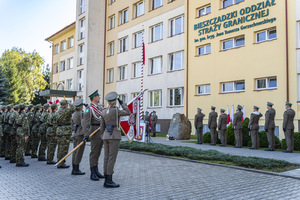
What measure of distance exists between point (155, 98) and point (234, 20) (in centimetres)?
984

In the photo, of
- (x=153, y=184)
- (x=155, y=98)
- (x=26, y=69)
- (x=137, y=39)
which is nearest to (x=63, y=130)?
(x=153, y=184)

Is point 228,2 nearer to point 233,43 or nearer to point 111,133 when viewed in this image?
point 233,43

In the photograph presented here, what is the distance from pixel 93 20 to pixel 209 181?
30401 millimetres

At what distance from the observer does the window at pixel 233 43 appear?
2031 centimetres

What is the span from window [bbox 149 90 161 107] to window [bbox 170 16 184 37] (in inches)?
202

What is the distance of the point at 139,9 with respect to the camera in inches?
1192

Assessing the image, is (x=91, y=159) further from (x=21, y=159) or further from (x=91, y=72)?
(x=91, y=72)

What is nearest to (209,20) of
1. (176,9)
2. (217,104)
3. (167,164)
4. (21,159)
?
(176,9)

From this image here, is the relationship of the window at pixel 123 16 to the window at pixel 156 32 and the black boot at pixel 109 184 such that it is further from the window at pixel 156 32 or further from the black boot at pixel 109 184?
the black boot at pixel 109 184

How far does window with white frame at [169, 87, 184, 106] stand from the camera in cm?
2450

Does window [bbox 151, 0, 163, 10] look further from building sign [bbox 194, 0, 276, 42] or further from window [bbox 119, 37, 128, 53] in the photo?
building sign [bbox 194, 0, 276, 42]

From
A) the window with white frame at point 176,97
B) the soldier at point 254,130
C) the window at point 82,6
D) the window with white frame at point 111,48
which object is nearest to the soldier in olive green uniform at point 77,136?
the soldier at point 254,130

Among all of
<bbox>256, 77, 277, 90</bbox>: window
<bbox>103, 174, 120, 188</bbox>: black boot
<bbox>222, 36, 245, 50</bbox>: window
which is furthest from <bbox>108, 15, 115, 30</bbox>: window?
<bbox>103, 174, 120, 188</bbox>: black boot

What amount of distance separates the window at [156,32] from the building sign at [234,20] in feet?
15.1
